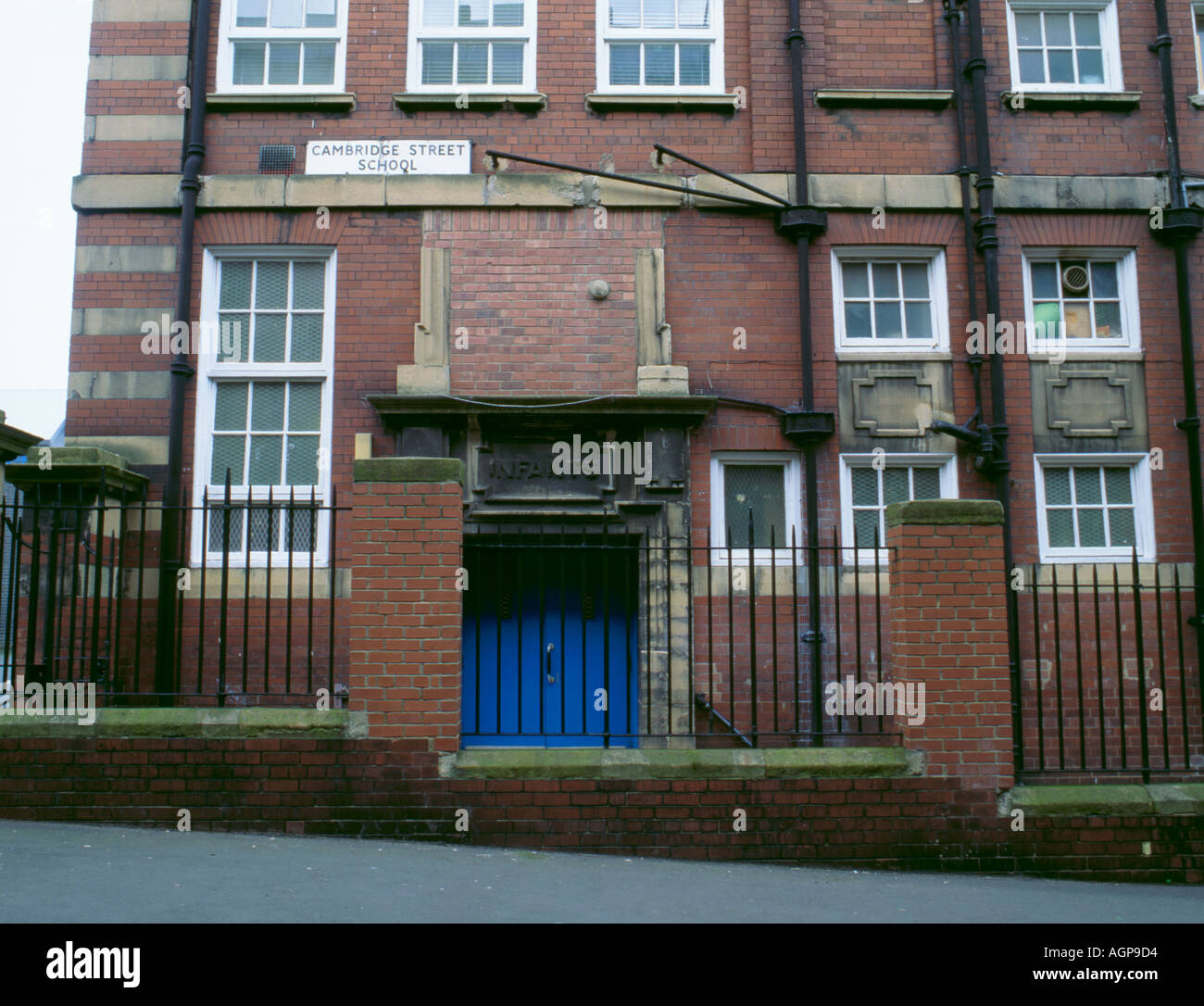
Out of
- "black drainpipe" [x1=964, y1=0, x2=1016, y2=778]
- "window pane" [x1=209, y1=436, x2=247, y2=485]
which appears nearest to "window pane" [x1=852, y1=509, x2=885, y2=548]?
"black drainpipe" [x1=964, y1=0, x2=1016, y2=778]

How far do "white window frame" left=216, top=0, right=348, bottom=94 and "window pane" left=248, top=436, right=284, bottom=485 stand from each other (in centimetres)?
333

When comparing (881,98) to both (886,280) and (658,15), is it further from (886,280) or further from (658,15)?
(658,15)

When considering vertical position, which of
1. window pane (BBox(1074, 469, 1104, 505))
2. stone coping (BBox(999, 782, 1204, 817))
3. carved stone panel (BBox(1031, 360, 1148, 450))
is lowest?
stone coping (BBox(999, 782, 1204, 817))

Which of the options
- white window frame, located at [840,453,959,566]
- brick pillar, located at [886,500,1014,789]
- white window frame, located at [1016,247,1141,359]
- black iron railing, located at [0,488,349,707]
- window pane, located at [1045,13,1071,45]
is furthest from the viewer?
window pane, located at [1045,13,1071,45]

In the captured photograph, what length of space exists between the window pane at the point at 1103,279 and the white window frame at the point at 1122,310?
36mm

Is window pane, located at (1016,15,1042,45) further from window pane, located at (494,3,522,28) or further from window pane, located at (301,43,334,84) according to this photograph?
window pane, located at (301,43,334,84)

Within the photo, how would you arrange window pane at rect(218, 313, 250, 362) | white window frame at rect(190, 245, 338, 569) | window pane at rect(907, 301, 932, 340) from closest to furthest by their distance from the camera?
white window frame at rect(190, 245, 338, 569) → window pane at rect(218, 313, 250, 362) → window pane at rect(907, 301, 932, 340)

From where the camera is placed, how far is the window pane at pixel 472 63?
30.0 feet

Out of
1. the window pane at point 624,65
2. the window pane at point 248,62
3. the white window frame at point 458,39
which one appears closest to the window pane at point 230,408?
the window pane at point 248,62

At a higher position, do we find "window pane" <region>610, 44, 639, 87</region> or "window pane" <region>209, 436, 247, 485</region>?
"window pane" <region>610, 44, 639, 87</region>

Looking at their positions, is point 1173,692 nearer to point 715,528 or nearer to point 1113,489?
point 1113,489

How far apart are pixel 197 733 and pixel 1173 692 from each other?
307 inches

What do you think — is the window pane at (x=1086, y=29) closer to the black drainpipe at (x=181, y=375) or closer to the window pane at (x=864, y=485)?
the window pane at (x=864, y=485)

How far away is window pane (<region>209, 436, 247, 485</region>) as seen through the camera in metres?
8.63
